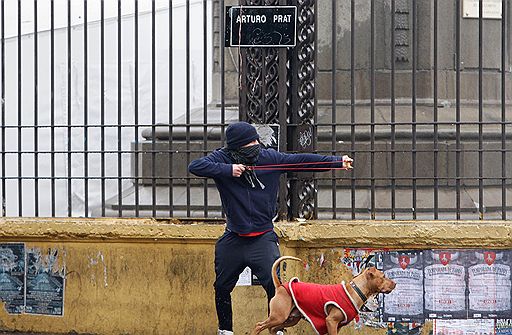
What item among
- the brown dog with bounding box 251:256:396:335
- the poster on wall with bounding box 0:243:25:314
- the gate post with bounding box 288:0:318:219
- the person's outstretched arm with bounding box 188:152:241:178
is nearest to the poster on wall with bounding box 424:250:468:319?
the gate post with bounding box 288:0:318:219

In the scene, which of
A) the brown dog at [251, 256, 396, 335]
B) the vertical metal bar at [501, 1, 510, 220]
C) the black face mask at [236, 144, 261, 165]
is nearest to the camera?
the brown dog at [251, 256, 396, 335]

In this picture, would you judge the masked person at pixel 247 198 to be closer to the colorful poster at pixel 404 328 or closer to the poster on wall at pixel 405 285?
the poster on wall at pixel 405 285

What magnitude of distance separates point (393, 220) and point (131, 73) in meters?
3.56

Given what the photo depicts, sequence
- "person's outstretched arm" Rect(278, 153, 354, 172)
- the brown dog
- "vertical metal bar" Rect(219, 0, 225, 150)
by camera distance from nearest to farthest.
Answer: the brown dog < "person's outstretched arm" Rect(278, 153, 354, 172) < "vertical metal bar" Rect(219, 0, 225, 150)

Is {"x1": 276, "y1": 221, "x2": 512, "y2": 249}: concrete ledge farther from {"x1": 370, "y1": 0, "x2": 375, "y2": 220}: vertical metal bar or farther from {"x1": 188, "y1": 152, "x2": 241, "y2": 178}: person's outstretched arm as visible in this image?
{"x1": 188, "y1": 152, "x2": 241, "y2": 178}: person's outstretched arm

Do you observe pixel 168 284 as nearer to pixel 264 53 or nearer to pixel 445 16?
pixel 264 53

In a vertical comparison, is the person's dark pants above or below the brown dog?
above

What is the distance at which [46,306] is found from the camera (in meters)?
7.92

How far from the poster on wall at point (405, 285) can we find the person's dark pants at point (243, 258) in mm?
1204

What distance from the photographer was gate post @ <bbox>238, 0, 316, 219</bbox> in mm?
7520

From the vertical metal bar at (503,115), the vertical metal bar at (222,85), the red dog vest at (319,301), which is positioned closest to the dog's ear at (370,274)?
the red dog vest at (319,301)

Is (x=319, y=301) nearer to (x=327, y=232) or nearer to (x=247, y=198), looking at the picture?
(x=247, y=198)

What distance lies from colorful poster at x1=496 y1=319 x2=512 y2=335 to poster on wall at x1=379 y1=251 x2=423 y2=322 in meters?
0.63

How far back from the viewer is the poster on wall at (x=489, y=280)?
7.34 m
